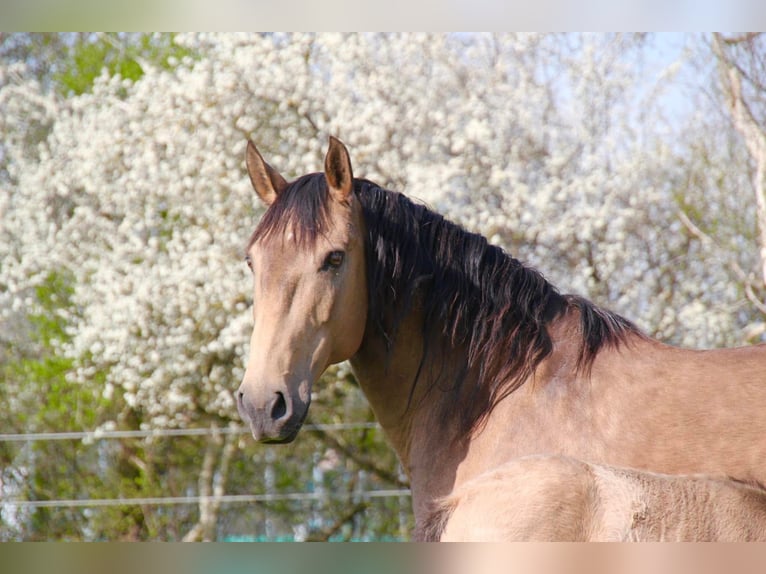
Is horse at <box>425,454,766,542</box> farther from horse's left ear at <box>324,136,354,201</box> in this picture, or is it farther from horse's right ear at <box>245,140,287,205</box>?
horse's right ear at <box>245,140,287,205</box>

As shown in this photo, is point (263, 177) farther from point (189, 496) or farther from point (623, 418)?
point (189, 496)

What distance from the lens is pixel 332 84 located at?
740 centimetres

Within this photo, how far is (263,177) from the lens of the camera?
3.12 metres

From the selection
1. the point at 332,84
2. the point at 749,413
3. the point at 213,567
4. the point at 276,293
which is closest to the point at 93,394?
the point at 332,84

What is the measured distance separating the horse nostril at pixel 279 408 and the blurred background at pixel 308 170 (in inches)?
A: 181

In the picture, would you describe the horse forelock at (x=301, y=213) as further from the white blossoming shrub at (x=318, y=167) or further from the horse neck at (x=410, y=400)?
the white blossoming shrub at (x=318, y=167)

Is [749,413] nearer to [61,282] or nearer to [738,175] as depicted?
[738,175]

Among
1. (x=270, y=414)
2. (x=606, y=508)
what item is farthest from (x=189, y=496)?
(x=606, y=508)

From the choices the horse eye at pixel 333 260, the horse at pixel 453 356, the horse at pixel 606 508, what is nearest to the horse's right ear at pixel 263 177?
the horse at pixel 453 356

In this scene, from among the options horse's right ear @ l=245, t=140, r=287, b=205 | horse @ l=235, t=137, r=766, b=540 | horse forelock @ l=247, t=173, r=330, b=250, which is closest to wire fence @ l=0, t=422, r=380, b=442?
horse's right ear @ l=245, t=140, r=287, b=205

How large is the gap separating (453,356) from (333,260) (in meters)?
0.57

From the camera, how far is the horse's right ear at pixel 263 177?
308 centimetres

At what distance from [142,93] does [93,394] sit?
3183mm

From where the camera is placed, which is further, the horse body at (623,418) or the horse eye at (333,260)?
the horse eye at (333,260)
